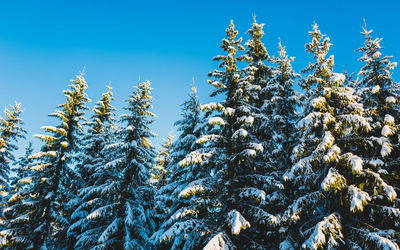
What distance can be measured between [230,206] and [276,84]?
8.60 m

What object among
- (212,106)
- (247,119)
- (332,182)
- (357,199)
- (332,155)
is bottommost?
(357,199)

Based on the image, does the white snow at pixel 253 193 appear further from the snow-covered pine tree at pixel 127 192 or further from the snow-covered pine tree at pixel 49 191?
the snow-covered pine tree at pixel 49 191

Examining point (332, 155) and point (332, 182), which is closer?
point (332, 182)

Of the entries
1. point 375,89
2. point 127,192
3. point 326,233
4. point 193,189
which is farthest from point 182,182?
point 375,89

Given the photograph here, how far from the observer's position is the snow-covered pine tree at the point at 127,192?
14.7m

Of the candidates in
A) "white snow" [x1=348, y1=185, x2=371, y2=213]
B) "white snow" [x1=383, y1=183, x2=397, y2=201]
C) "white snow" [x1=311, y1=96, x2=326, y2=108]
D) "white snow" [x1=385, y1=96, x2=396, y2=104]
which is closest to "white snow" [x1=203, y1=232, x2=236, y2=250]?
"white snow" [x1=348, y1=185, x2=371, y2=213]

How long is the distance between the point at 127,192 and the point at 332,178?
13088 mm

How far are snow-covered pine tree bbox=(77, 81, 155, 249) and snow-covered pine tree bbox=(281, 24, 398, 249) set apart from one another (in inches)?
385

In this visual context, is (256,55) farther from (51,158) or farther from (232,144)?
(51,158)

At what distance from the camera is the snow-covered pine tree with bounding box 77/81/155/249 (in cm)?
1473

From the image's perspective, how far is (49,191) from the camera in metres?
18.3

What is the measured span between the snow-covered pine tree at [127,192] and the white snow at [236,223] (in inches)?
285

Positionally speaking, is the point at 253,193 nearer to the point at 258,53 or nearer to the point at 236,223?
the point at 236,223

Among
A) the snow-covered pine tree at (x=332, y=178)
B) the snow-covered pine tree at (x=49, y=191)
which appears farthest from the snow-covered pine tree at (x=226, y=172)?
the snow-covered pine tree at (x=49, y=191)
